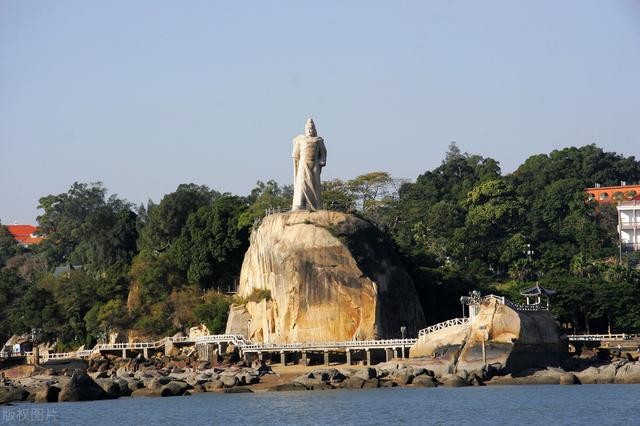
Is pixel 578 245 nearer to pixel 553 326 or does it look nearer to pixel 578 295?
pixel 578 295

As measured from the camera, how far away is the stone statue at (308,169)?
8012 centimetres

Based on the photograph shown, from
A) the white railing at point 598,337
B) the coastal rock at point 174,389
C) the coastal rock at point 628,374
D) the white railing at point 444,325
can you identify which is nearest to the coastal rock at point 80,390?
the coastal rock at point 174,389

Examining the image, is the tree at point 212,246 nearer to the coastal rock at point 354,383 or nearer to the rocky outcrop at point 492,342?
the rocky outcrop at point 492,342

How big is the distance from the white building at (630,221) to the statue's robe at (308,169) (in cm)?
4788

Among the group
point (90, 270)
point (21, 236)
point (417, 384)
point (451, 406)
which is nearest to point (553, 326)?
point (417, 384)

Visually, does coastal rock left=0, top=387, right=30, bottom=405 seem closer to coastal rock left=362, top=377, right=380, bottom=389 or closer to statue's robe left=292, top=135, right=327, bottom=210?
coastal rock left=362, top=377, right=380, bottom=389

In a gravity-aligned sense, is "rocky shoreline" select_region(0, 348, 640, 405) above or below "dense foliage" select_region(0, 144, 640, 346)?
below

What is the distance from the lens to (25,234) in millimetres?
163750

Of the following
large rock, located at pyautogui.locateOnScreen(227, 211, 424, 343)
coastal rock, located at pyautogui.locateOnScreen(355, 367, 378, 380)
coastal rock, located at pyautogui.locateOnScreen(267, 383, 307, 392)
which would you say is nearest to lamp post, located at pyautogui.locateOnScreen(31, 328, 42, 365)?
large rock, located at pyautogui.locateOnScreen(227, 211, 424, 343)

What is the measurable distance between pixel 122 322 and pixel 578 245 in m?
38.6

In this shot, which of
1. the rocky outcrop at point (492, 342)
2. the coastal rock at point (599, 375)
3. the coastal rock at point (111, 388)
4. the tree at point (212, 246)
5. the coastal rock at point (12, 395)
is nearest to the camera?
A: the coastal rock at point (12, 395)

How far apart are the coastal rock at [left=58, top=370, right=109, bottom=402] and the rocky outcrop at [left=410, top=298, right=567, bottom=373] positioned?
1664 cm

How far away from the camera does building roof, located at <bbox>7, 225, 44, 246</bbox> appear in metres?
154

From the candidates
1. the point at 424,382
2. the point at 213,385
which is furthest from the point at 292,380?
the point at 424,382
